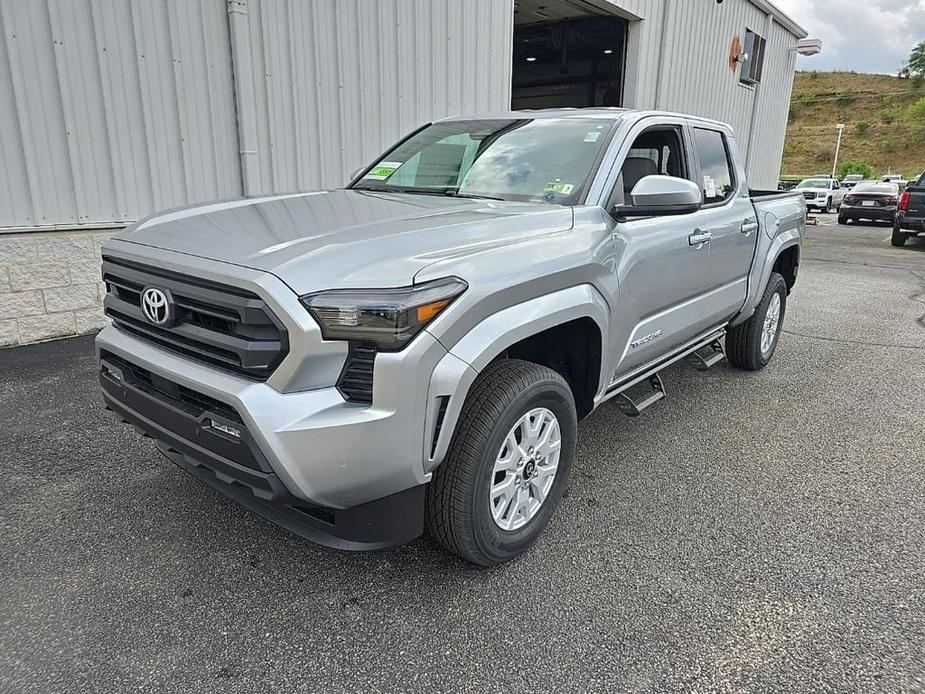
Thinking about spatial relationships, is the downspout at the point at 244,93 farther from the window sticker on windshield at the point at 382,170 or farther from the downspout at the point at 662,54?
the downspout at the point at 662,54

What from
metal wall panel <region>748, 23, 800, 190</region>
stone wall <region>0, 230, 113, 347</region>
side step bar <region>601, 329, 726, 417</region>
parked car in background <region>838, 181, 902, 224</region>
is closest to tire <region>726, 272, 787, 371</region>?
side step bar <region>601, 329, 726, 417</region>

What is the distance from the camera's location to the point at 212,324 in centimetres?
225

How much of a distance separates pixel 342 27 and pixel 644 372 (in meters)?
5.41

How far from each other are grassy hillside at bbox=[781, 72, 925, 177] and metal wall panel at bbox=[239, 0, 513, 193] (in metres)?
75.7

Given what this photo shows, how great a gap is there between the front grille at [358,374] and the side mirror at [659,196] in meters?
1.59

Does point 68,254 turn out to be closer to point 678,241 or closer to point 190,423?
point 190,423

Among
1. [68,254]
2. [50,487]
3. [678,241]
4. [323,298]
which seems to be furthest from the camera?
[68,254]

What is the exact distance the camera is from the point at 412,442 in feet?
6.86

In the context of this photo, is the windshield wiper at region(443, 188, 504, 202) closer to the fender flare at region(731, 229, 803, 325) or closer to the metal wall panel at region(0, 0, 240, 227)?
the fender flare at region(731, 229, 803, 325)

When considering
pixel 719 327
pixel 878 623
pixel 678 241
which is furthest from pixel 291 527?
pixel 719 327

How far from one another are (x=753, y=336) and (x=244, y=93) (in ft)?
16.8

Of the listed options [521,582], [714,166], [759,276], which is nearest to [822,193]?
[759,276]

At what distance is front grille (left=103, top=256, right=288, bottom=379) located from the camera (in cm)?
206

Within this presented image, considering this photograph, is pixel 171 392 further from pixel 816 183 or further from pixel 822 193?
pixel 816 183
